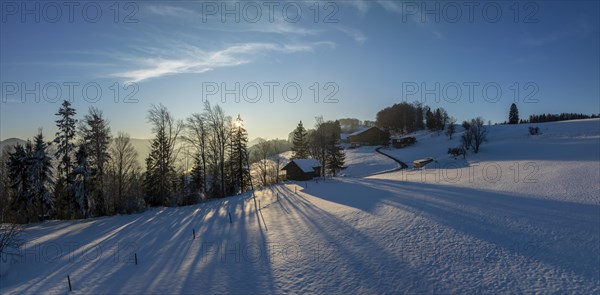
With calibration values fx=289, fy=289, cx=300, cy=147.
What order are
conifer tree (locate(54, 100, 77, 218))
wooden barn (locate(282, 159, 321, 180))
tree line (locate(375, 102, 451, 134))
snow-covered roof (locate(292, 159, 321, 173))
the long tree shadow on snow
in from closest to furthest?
the long tree shadow on snow
conifer tree (locate(54, 100, 77, 218))
wooden barn (locate(282, 159, 321, 180))
snow-covered roof (locate(292, 159, 321, 173))
tree line (locate(375, 102, 451, 134))

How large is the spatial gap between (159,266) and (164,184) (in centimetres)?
2382

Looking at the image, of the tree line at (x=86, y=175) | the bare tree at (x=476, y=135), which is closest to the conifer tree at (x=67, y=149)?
the tree line at (x=86, y=175)

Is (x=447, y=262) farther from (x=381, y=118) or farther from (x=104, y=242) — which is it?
(x=381, y=118)

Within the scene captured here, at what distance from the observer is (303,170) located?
53281 millimetres

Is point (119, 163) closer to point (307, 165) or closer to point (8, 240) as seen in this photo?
point (8, 240)

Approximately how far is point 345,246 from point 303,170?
35.9 m

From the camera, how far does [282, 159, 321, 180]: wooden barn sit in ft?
175

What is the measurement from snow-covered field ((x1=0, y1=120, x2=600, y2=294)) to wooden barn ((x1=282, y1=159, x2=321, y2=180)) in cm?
2030

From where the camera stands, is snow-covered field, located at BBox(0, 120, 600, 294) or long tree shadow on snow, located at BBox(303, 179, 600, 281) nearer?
snow-covered field, located at BBox(0, 120, 600, 294)

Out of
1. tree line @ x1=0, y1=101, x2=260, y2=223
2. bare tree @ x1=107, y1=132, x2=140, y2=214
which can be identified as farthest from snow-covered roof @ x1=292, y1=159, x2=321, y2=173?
bare tree @ x1=107, y1=132, x2=140, y2=214

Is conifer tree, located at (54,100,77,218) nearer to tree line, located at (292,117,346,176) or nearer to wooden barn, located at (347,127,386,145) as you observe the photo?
tree line, located at (292,117,346,176)

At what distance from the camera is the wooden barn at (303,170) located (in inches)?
2103

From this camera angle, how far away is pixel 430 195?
1138 inches

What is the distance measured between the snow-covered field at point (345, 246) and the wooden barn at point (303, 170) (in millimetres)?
20297
